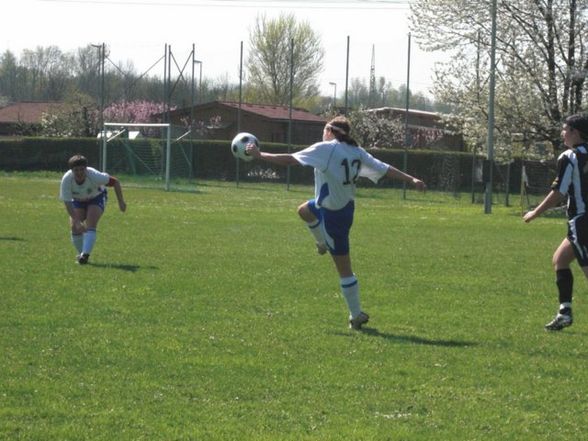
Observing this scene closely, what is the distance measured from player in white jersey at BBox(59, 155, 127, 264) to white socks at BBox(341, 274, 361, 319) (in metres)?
5.78

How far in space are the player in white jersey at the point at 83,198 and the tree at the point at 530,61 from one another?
1119 inches

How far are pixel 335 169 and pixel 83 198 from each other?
6.44 m

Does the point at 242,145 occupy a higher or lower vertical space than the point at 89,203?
higher

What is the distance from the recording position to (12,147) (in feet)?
193

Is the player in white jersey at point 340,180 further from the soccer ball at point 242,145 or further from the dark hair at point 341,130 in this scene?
the soccer ball at point 242,145

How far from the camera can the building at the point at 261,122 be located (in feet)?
222

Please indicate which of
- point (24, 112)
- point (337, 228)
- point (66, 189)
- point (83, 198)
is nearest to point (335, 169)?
point (337, 228)

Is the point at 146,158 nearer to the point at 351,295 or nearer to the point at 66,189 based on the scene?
the point at 66,189

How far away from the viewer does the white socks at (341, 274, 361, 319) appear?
31.8 ft

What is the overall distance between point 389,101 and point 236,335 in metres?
91.4

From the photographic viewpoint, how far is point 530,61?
135 ft

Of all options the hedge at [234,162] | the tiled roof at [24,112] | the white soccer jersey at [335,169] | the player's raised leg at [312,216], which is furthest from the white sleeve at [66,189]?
the tiled roof at [24,112]

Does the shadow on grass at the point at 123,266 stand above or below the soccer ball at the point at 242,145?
below

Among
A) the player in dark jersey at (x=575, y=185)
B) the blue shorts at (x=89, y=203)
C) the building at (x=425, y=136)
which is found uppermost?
the building at (x=425, y=136)
